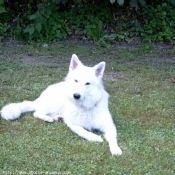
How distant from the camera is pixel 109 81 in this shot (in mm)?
6914

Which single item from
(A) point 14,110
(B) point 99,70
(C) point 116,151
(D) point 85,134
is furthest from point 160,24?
(C) point 116,151

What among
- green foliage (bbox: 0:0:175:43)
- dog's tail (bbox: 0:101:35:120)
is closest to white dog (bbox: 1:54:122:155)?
dog's tail (bbox: 0:101:35:120)

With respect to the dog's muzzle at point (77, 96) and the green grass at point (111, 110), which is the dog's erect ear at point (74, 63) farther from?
the green grass at point (111, 110)

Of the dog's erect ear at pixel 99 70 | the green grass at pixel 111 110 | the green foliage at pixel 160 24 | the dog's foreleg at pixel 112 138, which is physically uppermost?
the dog's erect ear at pixel 99 70

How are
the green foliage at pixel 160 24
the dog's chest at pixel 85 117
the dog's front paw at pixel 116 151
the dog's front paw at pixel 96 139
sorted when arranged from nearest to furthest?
the dog's front paw at pixel 116 151 → the dog's front paw at pixel 96 139 → the dog's chest at pixel 85 117 → the green foliage at pixel 160 24

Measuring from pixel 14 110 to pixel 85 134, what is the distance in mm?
1019

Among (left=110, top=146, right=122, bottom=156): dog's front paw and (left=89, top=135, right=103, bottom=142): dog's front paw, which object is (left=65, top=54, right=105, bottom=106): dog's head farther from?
(left=110, top=146, right=122, bottom=156): dog's front paw

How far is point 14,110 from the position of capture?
16.5 feet

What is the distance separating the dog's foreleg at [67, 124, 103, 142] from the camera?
444 centimetres

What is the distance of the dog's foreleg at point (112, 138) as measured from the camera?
4118 mm

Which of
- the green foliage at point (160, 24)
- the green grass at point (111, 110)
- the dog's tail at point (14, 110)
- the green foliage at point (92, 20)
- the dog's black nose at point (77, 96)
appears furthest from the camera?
the green foliage at point (160, 24)

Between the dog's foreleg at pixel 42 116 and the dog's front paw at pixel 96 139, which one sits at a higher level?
the dog's front paw at pixel 96 139

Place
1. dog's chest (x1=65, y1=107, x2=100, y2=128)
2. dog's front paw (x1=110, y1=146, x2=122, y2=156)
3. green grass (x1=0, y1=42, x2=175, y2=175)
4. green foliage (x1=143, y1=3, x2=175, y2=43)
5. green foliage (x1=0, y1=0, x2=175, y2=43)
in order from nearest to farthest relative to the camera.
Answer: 1. green grass (x1=0, y1=42, x2=175, y2=175)
2. dog's front paw (x1=110, y1=146, x2=122, y2=156)
3. dog's chest (x1=65, y1=107, x2=100, y2=128)
4. green foliage (x1=0, y1=0, x2=175, y2=43)
5. green foliage (x1=143, y1=3, x2=175, y2=43)

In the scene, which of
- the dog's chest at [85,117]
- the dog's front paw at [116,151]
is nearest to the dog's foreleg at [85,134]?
the dog's chest at [85,117]
